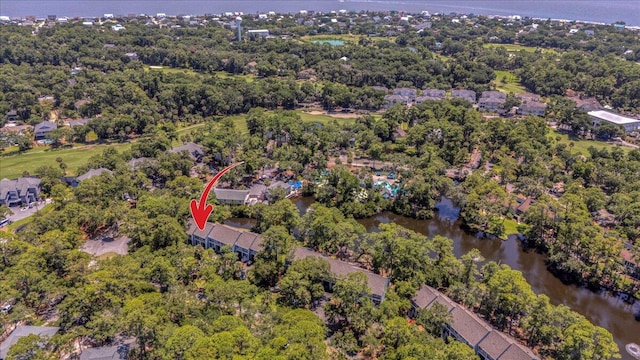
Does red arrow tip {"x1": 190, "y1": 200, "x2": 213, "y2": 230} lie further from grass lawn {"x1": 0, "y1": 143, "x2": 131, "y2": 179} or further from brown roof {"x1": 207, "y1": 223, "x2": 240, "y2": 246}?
grass lawn {"x1": 0, "y1": 143, "x2": 131, "y2": 179}

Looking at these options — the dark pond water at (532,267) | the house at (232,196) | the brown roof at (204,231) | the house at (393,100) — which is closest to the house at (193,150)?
the house at (232,196)

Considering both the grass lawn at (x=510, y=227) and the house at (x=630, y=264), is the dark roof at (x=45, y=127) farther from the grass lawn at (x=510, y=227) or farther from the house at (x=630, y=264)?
the house at (x=630, y=264)

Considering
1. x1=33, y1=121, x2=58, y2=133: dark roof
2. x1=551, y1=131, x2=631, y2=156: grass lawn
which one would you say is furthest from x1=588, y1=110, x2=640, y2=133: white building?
x1=33, y1=121, x2=58, y2=133: dark roof

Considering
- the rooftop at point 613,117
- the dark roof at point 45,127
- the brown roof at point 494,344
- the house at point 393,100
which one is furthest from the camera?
the house at point 393,100

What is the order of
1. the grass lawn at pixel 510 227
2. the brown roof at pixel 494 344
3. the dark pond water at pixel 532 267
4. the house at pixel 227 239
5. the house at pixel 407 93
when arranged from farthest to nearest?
the house at pixel 407 93
the grass lawn at pixel 510 227
the house at pixel 227 239
the dark pond water at pixel 532 267
the brown roof at pixel 494 344

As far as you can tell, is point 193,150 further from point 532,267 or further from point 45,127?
point 532,267

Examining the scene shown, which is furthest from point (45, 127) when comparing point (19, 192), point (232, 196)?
point (232, 196)

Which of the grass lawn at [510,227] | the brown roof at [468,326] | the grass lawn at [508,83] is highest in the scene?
the grass lawn at [508,83]
